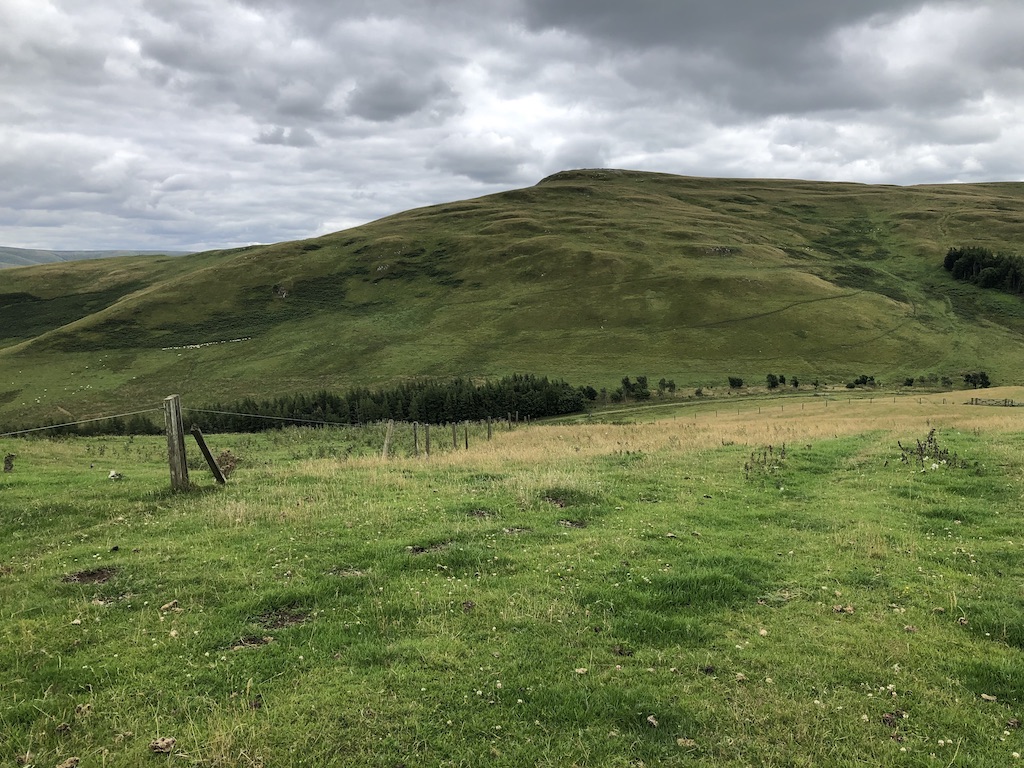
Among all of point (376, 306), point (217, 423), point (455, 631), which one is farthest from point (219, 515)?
point (376, 306)

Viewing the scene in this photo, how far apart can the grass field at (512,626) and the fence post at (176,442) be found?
81 cm

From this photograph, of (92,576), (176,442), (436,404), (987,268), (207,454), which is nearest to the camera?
(92,576)

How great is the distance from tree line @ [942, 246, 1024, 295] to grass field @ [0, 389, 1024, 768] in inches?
5960

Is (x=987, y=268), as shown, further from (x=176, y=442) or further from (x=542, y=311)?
(x=176, y=442)

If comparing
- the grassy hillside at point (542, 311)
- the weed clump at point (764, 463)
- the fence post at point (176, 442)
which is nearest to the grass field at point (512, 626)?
the fence post at point (176, 442)

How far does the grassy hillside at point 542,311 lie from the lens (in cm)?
10475

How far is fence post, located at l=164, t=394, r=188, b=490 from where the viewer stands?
15.1m

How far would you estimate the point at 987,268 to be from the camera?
441ft

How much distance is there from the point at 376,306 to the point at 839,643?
143 meters

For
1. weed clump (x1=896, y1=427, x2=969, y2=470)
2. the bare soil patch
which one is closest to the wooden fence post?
the bare soil patch

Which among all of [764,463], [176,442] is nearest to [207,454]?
[176,442]

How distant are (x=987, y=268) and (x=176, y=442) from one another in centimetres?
16814

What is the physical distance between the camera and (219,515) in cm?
1340

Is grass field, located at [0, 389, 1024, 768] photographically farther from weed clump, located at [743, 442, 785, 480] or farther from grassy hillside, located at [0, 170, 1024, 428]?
grassy hillside, located at [0, 170, 1024, 428]
